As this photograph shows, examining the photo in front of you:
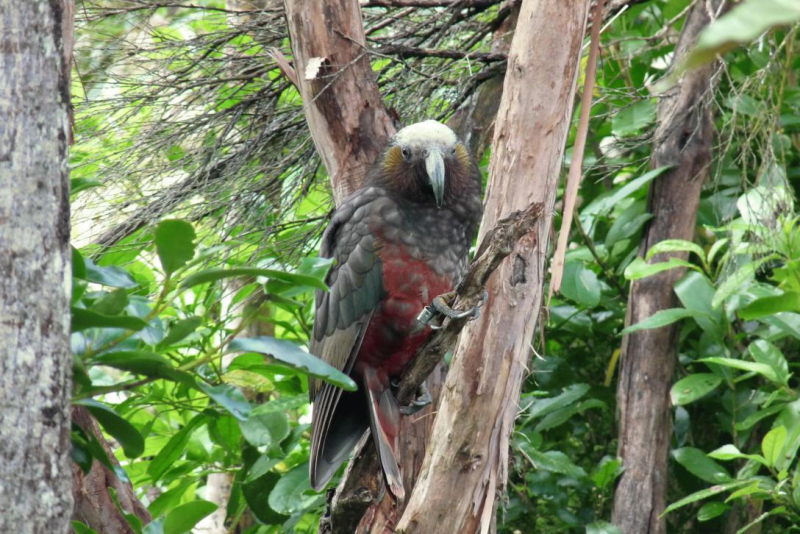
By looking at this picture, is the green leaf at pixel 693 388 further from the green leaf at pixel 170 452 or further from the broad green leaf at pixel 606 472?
the green leaf at pixel 170 452

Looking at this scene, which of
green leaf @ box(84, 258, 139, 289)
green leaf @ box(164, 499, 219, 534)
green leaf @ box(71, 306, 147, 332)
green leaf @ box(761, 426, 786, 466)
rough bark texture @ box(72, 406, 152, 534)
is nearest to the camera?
green leaf @ box(71, 306, 147, 332)

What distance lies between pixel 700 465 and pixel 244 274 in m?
2.23

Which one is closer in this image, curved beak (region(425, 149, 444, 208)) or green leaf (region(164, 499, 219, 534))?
green leaf (region(164, 499, 219, 534))

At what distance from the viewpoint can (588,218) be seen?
3305 mm

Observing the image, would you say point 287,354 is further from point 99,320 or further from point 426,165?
point 426,165

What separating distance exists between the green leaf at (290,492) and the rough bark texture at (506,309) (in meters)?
0.80

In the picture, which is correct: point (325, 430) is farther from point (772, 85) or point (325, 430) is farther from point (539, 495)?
point (772, 85)

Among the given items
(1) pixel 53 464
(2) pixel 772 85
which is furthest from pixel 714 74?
(1) pixel 53 464

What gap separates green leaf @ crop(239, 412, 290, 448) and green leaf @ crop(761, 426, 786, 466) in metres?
1.54

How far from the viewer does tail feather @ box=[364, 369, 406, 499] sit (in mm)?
2260

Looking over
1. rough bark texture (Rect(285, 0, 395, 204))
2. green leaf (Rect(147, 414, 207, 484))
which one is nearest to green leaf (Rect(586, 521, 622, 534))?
green leaf (Rect(147, 414, 207, 484))

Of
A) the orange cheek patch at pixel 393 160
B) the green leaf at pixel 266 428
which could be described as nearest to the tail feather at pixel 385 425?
the green leaf at pixel 266 428

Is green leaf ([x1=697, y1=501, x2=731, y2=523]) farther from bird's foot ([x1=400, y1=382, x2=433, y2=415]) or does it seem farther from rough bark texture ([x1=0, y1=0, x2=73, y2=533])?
rough bark texture ([x1=0, y1=0, x2=73, y2=533])

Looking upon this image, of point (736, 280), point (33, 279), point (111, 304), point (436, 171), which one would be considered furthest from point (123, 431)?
point (736, 280)
